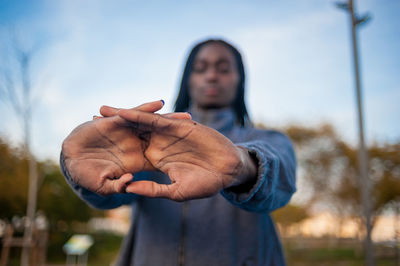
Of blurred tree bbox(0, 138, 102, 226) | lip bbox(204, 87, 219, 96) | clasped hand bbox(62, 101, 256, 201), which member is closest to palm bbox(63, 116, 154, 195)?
clasped hand bbox(62, 101, 256, 201)

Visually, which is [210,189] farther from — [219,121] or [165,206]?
[219,121]

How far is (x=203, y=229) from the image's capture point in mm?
1724

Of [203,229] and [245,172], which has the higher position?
[245,172]

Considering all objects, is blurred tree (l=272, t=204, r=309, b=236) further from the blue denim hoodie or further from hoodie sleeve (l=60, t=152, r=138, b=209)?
hoodie sleeve (l=60, t=152, r=138, b=209)

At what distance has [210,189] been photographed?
40.6 inches

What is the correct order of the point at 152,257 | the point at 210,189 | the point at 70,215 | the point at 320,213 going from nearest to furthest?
the point at 210,189, the point at 152,257, the point at 320,213, the point at 70,215

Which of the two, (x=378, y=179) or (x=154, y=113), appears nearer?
(x=154, y=113)

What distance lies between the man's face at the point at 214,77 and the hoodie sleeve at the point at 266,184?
68 cm

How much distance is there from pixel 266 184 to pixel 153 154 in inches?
19.6

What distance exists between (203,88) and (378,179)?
13938 mm

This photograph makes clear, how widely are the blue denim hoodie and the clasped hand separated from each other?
1.44ft

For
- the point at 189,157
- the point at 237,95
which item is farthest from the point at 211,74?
the point at 189,157

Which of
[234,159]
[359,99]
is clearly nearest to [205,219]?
[234,159]

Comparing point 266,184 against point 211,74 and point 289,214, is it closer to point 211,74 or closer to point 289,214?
point 211,74
